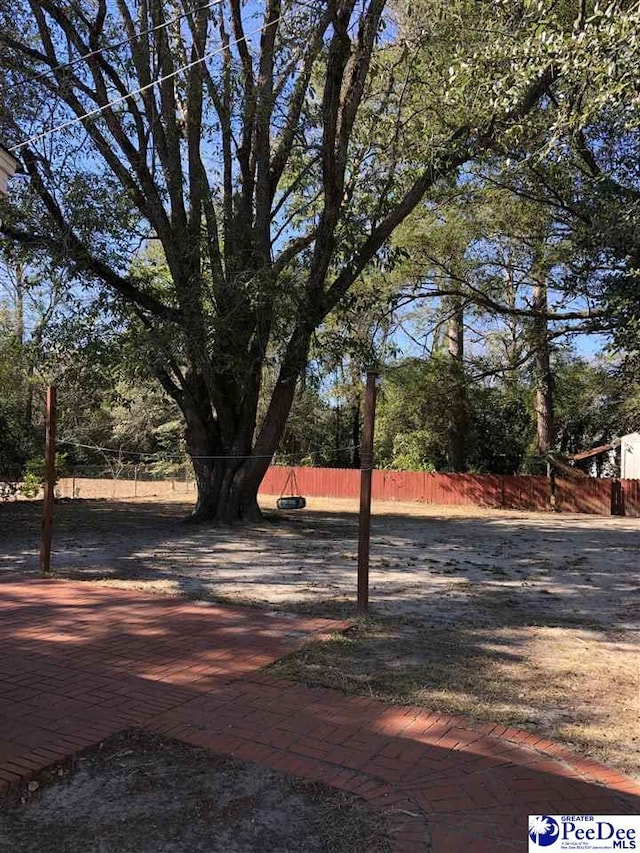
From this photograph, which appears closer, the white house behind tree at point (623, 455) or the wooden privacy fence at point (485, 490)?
the wooden privacy fence at point (485, 490)

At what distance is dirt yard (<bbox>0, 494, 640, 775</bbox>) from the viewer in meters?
4.66

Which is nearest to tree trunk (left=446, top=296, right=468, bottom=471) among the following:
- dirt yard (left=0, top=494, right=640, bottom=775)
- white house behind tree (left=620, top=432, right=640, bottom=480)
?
white house behind tree (left=620, top=432, right=640, bottom=480)

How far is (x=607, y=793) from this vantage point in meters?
3.30

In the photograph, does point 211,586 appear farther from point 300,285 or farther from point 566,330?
point 566,330

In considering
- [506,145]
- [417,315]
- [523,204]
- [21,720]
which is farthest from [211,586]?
[417,315]

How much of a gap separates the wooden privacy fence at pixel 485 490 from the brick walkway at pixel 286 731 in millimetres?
22485

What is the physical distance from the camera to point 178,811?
313 cm

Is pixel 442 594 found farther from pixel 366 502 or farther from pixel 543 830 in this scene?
pixel 543 830

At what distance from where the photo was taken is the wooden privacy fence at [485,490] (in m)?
25.8

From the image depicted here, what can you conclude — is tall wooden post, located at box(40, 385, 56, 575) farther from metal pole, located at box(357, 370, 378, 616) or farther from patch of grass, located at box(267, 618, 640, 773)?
patch of grass, located at box(267, 618, 640, 773)

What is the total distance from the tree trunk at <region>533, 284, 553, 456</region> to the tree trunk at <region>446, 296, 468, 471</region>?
9.26 feet

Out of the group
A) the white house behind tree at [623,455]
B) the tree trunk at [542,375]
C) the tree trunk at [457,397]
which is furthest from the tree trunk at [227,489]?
the white house behind tree at [623,455]

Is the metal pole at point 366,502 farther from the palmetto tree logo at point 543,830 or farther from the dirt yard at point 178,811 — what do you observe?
the palmetto tree logo at point 543,830

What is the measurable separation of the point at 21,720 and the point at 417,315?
23935mm
